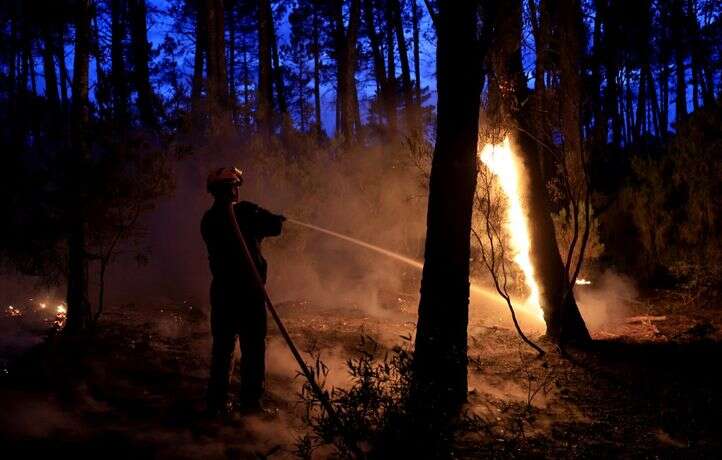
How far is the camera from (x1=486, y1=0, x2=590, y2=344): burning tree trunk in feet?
22.7

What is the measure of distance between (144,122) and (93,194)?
7.19m

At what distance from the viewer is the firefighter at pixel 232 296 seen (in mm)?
4480

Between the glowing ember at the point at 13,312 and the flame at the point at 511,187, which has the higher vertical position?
the flame at the point at 511,187

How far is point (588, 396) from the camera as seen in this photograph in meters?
5.35

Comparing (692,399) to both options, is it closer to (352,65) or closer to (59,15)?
(59,15)

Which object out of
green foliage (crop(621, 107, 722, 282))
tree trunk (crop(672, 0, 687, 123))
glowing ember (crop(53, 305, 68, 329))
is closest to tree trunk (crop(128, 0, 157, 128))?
glowing ember (crop(53, 305, 68, 329))

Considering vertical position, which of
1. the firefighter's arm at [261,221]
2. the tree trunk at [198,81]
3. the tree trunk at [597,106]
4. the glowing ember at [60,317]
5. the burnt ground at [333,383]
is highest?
the tree trunk at [198,81]

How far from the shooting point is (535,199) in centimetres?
752

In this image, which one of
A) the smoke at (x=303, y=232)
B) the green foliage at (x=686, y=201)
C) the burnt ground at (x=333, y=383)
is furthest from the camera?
the smoke at (x=303, y=232)

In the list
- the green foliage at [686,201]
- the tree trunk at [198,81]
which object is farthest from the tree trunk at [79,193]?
the green foliage at [686,201]

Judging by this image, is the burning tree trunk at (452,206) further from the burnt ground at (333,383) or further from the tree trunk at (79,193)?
the tree trunk at (79,193)

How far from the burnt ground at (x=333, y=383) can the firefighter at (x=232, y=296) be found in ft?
0.92

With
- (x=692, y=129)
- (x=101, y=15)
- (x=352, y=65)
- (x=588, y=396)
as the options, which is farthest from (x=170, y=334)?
(x=101, y=15)

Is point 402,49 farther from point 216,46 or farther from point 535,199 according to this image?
point 535,199
